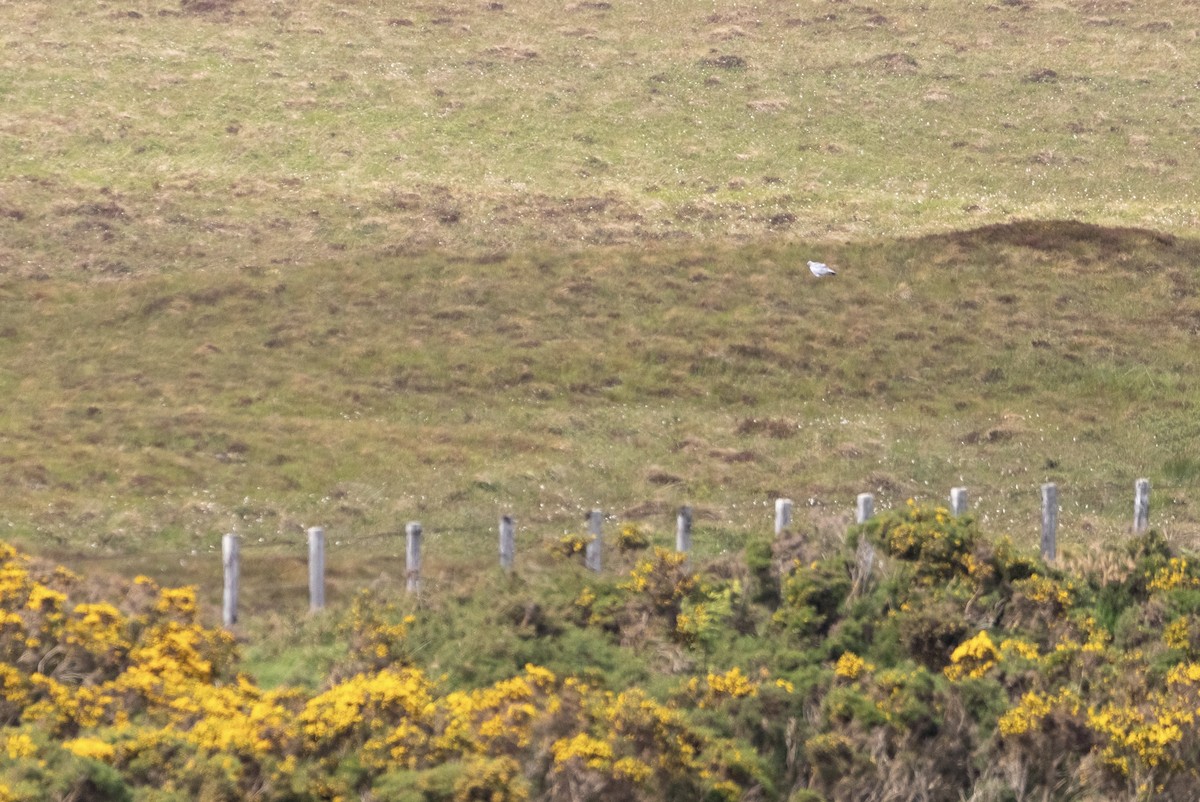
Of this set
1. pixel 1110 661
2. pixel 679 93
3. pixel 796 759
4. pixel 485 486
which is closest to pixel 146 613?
pixel 796 759

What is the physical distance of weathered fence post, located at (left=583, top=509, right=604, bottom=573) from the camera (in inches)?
826

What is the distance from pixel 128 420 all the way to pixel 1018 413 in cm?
1878

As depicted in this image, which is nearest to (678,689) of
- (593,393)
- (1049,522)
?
(1049,522)

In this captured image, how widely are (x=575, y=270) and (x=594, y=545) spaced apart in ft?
84.2

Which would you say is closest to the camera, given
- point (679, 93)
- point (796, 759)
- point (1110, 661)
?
point (796, 759)

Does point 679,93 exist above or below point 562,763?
below

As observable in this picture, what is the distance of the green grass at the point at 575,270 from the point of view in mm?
31312

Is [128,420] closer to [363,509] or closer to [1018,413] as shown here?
[363,509]

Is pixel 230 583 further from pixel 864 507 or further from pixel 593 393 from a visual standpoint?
pixel 593 393

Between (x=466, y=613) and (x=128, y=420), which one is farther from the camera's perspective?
(x=128, y=420)

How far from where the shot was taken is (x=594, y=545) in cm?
2103

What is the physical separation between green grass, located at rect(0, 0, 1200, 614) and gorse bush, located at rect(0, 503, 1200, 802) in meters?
2.63

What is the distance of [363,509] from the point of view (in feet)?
98.2

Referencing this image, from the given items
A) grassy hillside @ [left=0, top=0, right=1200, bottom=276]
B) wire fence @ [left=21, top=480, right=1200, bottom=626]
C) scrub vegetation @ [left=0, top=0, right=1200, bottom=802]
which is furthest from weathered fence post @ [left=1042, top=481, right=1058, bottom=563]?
grassy hillside @ [left=0, top=0, right=1200, bottom=276]
